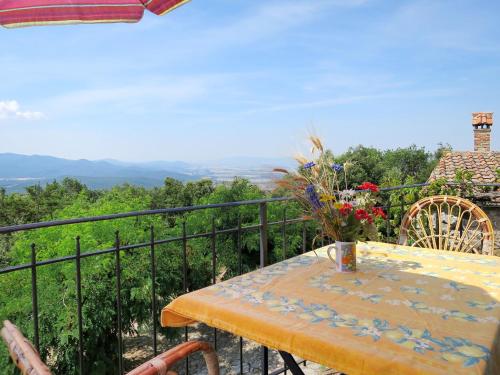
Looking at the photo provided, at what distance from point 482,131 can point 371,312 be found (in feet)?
53.2

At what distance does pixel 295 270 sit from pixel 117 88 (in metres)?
36.0

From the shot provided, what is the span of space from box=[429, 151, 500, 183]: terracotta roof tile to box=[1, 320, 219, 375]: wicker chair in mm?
11589

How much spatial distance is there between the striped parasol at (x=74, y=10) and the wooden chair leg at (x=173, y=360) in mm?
1372

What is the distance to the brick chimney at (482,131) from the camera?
47.1ft

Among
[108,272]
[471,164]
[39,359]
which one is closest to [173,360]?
[39,359]

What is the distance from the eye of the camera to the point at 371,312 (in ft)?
3.77

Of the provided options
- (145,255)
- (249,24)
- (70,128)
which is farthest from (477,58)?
(70,128)

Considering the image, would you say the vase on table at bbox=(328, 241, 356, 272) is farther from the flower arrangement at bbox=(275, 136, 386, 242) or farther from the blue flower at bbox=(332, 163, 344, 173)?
the blue flower at bbox=(332, 163, 344, 173)

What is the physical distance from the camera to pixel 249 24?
32.2ft

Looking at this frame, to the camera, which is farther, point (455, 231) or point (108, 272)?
point (108, 272)

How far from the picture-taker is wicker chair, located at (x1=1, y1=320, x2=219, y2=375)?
0.67 m

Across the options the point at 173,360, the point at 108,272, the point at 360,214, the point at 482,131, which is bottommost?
the point at 108,272

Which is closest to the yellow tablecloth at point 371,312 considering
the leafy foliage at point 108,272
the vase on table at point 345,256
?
the vase on table at point 345,256

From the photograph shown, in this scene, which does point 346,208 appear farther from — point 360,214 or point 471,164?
point 471,164
